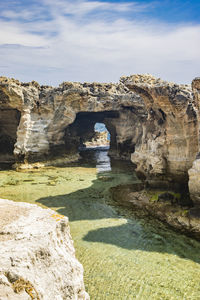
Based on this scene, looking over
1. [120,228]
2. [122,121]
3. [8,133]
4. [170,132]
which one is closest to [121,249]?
[120,228]

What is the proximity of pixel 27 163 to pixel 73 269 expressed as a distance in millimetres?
24808

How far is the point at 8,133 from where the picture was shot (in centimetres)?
3312

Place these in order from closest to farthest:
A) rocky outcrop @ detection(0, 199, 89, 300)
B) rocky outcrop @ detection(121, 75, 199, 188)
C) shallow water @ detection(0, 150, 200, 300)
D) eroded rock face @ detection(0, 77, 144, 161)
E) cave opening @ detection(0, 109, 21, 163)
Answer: rocky outcrop @ detection(0, 199, 89, 300) < shallow water @ detection(0, 150, 200, 300) < rocky outcrop @ detection(121, 75, 199, 188) < eroded rock face @ detection(0, 77, 144, 161) < cave opening @ detection(0, 109, 21, 163)

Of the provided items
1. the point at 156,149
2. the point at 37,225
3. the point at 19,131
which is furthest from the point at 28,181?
the point at 37,225

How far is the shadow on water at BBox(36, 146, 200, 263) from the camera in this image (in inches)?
388

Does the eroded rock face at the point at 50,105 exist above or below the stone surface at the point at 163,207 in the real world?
above

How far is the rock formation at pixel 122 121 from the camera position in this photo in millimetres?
14523

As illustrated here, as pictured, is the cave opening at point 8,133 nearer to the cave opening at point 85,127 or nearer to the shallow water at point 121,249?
the cave opening at point 85,127

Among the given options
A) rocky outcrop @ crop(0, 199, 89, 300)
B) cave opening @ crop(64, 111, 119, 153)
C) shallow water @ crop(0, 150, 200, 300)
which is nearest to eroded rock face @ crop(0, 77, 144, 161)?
cave opening @ crop(64, 111, 119, 153)

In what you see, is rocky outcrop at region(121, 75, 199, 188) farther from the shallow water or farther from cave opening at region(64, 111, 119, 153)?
cave opening at region(64, 111, 119, 153)

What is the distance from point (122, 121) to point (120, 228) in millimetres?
24734

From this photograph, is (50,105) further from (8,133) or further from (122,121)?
(122,121)

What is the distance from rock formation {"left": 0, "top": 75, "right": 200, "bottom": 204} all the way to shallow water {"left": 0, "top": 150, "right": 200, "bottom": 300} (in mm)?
3030

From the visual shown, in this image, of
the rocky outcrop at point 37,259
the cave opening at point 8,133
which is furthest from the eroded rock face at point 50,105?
the rocky outcrop at point 37,259
